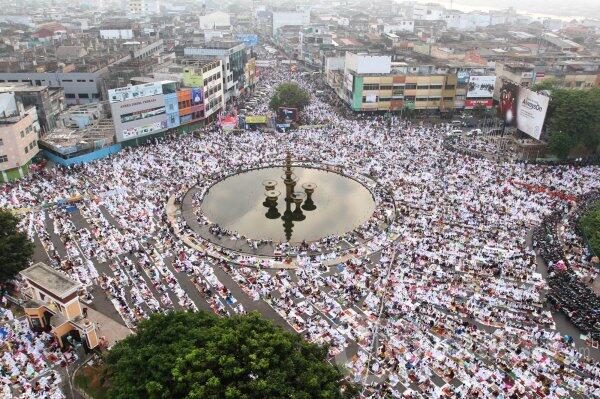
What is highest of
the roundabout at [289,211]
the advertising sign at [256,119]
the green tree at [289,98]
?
the green tree at [289,98]

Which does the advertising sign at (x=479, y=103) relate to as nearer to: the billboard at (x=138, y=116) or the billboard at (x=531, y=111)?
the billboard at (x=531, y=111)

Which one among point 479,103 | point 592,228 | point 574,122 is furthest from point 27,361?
point 479,103

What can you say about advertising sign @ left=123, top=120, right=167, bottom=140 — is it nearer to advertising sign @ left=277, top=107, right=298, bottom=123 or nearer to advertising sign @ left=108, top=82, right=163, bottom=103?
advertising sign @ left=108, top=82, right=163, bottom=103

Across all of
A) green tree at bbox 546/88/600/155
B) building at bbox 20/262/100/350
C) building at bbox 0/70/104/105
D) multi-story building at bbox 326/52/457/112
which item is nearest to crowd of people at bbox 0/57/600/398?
building at bbox 20/262/100/350

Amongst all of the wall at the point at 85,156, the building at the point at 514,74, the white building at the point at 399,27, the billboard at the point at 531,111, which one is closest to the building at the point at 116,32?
the wall at the point at 85,156

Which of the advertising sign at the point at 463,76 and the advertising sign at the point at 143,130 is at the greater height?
the advertising sign at the point at 463,76

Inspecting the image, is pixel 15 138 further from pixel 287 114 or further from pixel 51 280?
pixel 287 114

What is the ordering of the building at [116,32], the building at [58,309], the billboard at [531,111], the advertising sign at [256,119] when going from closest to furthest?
the building at [58,309]
the billboard at [531,111]
the advertising sign at [256,119]
the building at [116,32]
